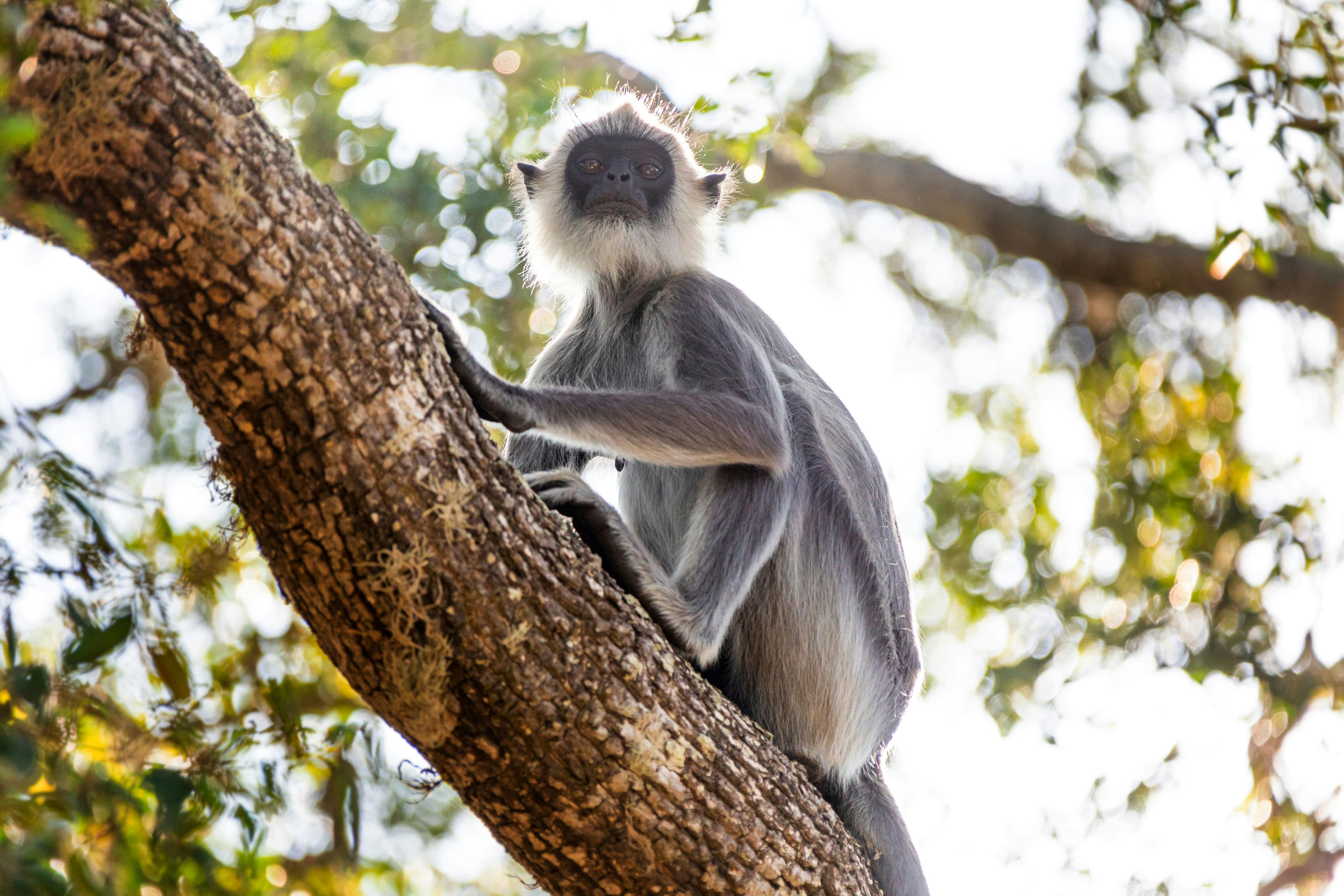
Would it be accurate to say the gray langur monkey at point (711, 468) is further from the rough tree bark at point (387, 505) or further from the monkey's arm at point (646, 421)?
the rough tree bark at point (387, 505)

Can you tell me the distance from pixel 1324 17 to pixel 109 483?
5600mm

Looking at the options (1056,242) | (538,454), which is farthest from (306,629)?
(1056,242)

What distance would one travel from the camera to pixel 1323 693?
7.71 metres

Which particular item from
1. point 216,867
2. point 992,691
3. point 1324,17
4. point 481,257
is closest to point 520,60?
point 481,257

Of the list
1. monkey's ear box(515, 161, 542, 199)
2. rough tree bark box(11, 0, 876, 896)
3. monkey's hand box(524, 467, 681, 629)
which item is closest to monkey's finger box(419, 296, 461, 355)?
rough tree bark box(11, 0, 876, 896)

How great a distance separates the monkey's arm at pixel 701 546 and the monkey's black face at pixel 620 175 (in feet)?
4.90

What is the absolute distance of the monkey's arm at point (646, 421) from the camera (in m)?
3.63

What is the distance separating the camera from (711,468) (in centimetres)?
415

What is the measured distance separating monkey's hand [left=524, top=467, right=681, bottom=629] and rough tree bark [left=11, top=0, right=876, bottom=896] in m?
0.37

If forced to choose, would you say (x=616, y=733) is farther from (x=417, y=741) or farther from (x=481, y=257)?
(x=481, y=257)

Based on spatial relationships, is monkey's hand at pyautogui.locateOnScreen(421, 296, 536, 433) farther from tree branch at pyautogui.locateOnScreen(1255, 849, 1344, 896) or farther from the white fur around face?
tree branch at pyautogui.locateOnScreen(1255, 849, 1344, 896)

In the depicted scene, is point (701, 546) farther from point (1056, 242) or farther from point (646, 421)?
point (1056, 242)

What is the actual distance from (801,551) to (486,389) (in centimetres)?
139

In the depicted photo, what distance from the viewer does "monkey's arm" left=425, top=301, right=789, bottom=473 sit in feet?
11.9
